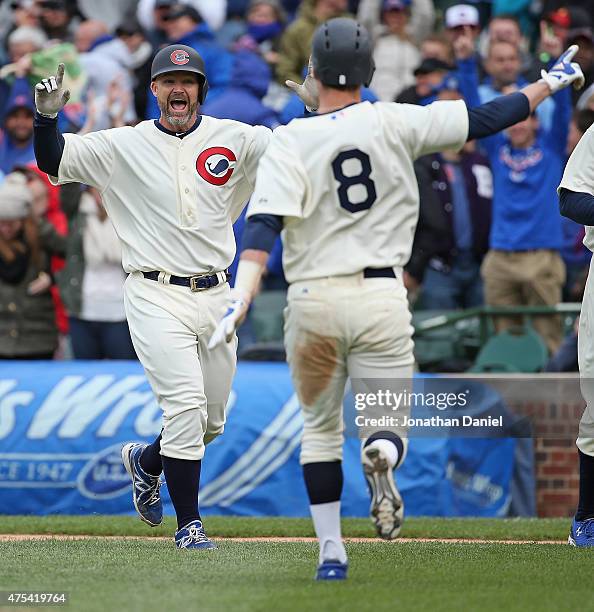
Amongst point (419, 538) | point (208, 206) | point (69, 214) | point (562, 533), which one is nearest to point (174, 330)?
point (208, 206)

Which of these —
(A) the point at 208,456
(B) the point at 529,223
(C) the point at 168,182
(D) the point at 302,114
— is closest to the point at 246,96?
(D) the point at 302,114

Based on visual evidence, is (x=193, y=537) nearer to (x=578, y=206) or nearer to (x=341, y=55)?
(x=578, y=206)

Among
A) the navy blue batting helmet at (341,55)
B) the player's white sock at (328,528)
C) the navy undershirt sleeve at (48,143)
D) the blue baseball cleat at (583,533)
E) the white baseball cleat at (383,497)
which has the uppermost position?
the navy blue batting helmet at (341,55)

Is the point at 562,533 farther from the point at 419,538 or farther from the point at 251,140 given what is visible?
the point at 251,140

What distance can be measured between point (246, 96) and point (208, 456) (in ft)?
11.3

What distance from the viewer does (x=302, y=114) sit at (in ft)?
39.9

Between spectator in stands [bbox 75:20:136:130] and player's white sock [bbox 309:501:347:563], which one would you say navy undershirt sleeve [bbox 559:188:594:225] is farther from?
spectator in stands [bbox 75:20:136:130]

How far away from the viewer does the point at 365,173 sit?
5.88m

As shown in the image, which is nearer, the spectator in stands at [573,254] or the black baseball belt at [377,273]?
the black baseball belt at [377,273]

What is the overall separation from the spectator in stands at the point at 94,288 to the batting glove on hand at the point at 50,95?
178 inches

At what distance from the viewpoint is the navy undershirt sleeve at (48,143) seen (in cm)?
729

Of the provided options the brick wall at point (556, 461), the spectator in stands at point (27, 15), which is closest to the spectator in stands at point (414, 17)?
the spectator in stands at point (27, 15)

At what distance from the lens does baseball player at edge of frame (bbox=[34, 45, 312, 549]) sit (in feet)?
23.9

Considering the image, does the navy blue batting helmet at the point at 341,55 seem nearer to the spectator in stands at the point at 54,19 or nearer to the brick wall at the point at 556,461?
the brick wall at the point at 556,461
